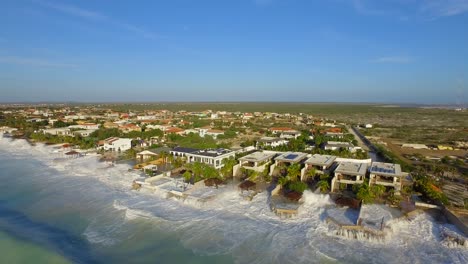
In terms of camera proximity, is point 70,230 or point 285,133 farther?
point 285,133

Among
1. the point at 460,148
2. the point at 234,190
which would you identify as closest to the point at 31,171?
the point at 234,190

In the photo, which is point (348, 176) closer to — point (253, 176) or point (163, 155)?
point (253, 176)

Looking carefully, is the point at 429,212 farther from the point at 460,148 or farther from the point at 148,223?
the point at 460,148

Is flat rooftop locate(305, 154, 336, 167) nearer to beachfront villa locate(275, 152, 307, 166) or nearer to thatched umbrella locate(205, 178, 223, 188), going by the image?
beachfront villa locate(275, 152, 307, 166)

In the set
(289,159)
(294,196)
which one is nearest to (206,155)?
(289,159)

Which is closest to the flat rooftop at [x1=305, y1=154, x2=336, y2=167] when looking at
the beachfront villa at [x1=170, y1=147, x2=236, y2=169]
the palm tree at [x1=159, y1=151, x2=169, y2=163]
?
the beachfront villa at [x1=170, y1=147, x2=236, y2=169]

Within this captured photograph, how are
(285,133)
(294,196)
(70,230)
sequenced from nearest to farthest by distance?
1. (70,230)
2. (294,196)
3. (285,133)

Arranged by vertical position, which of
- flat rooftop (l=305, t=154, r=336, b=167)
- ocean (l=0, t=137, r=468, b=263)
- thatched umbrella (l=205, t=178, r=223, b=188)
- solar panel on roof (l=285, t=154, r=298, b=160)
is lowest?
ocean (l=0, t=137, r=468, b=263)
